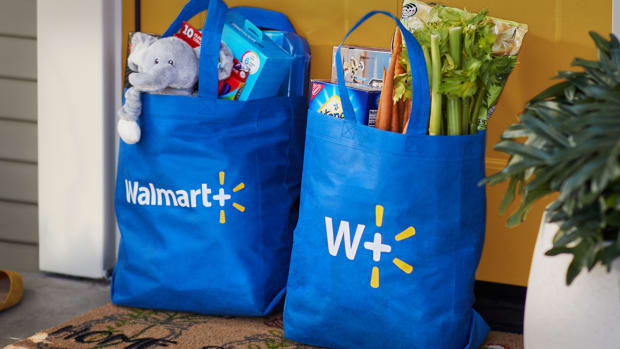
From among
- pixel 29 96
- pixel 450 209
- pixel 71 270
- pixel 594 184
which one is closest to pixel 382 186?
pixel 450 209

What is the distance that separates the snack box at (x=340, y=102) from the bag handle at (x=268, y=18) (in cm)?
34

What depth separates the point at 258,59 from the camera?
1.80 m

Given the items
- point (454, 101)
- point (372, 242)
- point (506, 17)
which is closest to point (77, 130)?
point (372, 242)

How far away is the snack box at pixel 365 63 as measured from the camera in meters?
1.81

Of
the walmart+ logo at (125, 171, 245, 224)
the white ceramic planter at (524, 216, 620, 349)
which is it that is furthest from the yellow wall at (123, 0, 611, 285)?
the white ceramic planter at (524, 216, 620, 349)

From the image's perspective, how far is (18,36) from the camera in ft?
7.69

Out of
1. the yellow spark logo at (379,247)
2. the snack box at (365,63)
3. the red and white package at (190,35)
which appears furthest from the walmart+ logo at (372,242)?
the red and white package at (190,35)

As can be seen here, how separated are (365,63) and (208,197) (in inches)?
22.1

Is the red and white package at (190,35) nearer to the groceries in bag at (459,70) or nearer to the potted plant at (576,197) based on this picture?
the groceries in bag at (459,70)

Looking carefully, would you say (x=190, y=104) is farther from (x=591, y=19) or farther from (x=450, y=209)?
(x=591, y=19)

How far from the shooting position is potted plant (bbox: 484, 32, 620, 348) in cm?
106

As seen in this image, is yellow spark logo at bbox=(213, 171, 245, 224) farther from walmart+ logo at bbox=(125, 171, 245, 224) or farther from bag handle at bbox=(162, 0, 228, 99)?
bag handle at bbox=(162, 0, 228, 99)

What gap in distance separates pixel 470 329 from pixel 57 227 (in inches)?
55.0

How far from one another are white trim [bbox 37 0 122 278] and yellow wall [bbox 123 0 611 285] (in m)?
0.12
